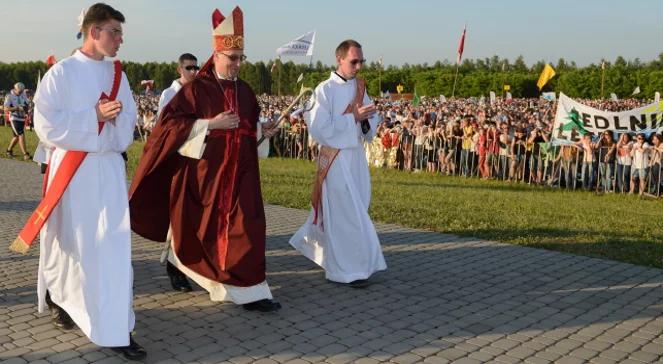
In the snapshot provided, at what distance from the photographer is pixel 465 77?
243 ft

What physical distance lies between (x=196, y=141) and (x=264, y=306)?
1441mm

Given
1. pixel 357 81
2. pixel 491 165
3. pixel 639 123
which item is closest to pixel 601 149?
pixel 639 123

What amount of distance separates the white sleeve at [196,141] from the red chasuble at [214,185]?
0.17 ft

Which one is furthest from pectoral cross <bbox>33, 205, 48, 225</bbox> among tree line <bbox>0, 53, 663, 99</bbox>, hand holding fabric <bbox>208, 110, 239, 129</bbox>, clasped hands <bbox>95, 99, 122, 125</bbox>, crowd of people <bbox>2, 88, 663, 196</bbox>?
tree line <bbox>0, 53, 663, 99</bbox>

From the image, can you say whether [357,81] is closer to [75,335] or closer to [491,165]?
[75,335]

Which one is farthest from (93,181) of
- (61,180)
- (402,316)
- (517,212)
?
(517,212)

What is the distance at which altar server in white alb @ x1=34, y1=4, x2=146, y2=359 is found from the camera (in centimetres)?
457

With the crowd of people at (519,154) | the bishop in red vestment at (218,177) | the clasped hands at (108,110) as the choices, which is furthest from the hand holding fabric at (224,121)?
the crowd of people at (519,154)

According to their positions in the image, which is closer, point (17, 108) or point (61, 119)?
point (61, 119)

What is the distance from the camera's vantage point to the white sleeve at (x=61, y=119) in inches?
179

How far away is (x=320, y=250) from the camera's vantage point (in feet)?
23.1

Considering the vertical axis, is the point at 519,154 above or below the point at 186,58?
below

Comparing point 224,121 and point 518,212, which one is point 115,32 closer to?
point 224,121

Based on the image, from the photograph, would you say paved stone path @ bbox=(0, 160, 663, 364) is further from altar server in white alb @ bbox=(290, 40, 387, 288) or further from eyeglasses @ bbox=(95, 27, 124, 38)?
eyeglasses @ bbox=(95, 27, 124, 38)
